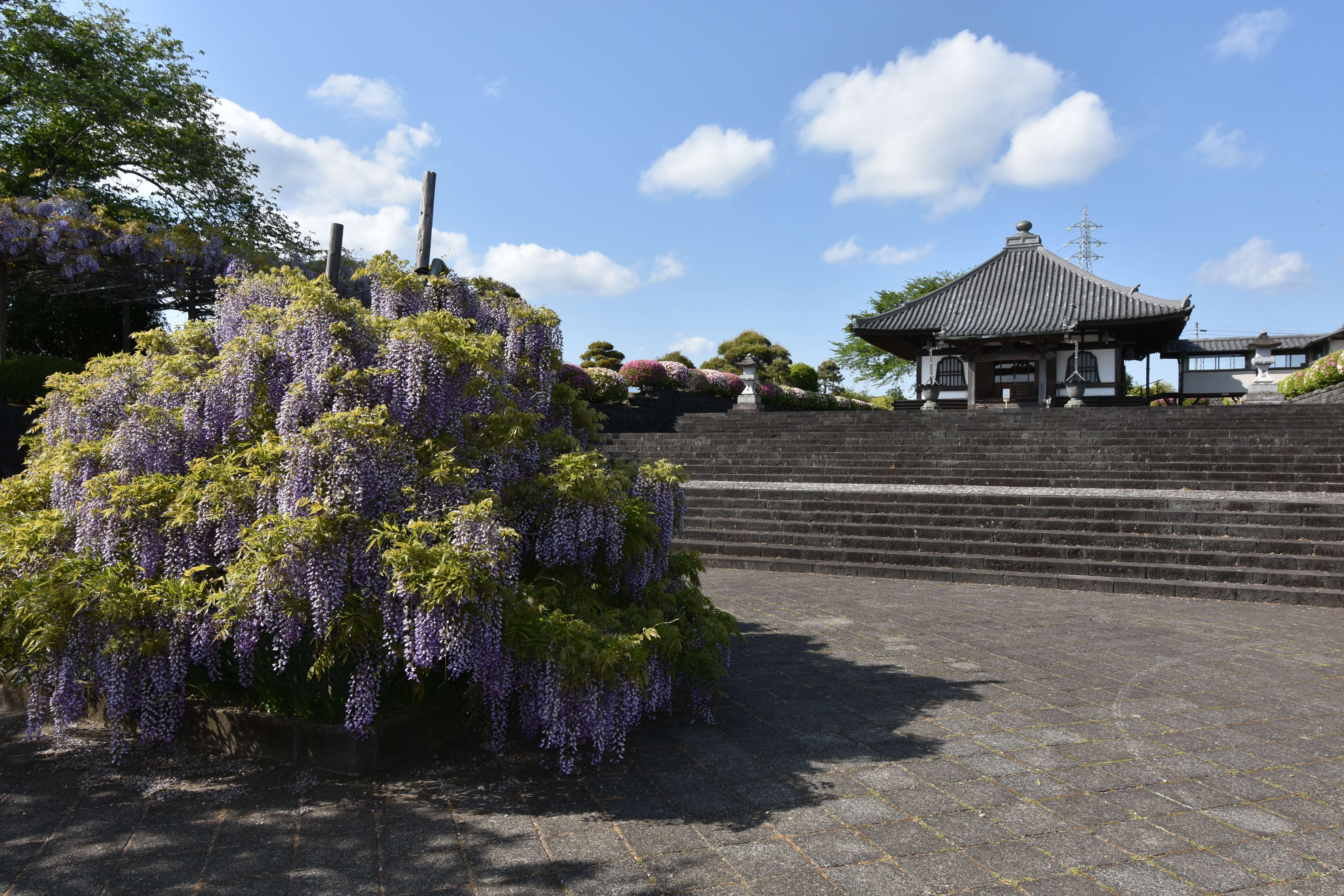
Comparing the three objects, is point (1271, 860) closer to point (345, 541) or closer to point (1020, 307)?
point (345, 541)

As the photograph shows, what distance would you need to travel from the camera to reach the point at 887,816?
134 inches

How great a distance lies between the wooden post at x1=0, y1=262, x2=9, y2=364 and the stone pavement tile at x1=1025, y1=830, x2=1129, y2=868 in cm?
1831

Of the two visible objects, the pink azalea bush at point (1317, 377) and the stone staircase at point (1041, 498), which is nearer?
the stone staircase at point (1041, 498)

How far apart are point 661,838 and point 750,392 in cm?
2185

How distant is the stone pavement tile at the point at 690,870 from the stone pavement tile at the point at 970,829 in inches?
40.6

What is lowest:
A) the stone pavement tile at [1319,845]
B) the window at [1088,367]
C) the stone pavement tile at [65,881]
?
the stone pavement tile at [1319,845]

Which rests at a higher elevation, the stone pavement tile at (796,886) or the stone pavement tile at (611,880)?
the stone pavement tile at (611,880)

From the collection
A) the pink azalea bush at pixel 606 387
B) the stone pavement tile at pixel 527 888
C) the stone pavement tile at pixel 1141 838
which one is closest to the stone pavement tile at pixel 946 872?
the stone pavement tile at pixel 1141 838

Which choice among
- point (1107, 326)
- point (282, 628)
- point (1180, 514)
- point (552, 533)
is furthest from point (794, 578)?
point (1107, 326)

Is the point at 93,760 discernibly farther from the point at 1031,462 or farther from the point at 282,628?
the point at 1031,462

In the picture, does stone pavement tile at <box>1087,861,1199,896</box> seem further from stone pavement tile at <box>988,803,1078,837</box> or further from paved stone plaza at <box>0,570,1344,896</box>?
stone pavement tile at <box>988,803,1078,837</box>

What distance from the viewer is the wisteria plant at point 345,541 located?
11.8 ft

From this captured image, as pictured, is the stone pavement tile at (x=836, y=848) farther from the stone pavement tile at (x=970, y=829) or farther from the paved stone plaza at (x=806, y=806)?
the stone pavement tile at (x=970, y=829)

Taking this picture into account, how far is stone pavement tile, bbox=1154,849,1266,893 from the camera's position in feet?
9.42
